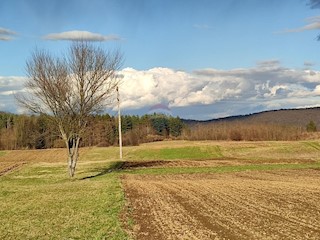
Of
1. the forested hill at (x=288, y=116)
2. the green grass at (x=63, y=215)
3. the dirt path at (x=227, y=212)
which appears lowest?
the dirt path at (x=227, y=212)

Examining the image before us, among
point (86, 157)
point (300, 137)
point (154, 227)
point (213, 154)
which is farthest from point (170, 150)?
point (154, 227)

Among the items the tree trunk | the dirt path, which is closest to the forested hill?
the tree trunk

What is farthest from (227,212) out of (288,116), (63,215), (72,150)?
(288,116)

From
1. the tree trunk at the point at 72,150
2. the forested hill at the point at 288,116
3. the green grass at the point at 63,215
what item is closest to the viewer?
the green grass at the point at 63,215

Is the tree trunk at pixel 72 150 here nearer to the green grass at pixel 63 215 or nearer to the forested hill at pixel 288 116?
the green grass at pixel 63 215

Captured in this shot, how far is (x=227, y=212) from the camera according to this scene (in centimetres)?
1565

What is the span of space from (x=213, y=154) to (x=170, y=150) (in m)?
9.74

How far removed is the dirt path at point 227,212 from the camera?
40.0 feet

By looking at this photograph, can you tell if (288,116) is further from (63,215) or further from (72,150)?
(63,215)

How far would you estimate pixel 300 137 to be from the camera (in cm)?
10831

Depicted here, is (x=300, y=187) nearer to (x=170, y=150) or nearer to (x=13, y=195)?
(x=13, y=195)

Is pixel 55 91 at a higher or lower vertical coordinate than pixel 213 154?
higher

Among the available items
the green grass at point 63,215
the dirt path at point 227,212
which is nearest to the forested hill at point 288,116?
the dirt path at point 227,212

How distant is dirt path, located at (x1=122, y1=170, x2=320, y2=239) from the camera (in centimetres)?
1219
